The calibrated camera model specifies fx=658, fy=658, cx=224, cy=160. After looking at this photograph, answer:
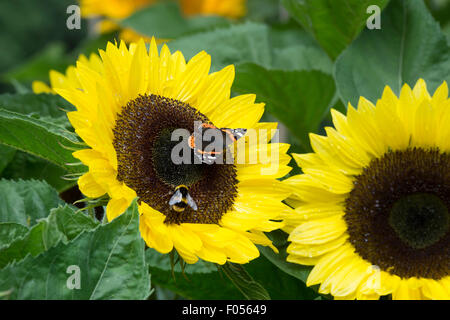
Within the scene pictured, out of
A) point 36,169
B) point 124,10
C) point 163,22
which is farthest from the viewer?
point 124,10

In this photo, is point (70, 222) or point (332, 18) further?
point (332, 18)

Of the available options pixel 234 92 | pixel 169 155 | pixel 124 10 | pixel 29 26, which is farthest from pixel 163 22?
pixel 29 26

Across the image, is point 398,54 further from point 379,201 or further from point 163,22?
point 163,22

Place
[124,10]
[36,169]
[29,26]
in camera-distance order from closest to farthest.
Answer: [36,169], [124,10], [29,26]

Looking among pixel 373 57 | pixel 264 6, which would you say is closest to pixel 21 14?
pixel 264 6

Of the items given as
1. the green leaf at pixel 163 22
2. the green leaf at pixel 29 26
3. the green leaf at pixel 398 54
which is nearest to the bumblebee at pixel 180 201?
the green leaf at pixel 398 54

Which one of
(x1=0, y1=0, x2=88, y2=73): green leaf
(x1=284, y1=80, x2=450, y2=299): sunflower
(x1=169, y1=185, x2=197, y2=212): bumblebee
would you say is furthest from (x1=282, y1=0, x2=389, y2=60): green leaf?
(x1=0, y1=0, x2=88, y2=73): green leaf

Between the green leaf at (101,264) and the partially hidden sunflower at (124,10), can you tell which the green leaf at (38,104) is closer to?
the green leaf at (101,264)

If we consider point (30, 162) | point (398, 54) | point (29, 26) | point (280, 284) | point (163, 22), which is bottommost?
point (280, 284)
